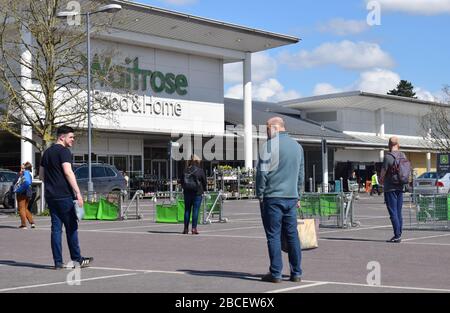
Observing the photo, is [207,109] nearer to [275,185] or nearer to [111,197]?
[111,197]

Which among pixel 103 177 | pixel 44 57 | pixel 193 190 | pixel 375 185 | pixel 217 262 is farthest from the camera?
pixel 375 185

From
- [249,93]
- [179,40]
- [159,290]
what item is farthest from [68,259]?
[249,93]

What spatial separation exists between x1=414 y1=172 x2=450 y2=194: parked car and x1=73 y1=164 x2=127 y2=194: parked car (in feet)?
43.1

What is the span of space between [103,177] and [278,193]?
23.7 metres

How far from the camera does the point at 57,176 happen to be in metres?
10.5

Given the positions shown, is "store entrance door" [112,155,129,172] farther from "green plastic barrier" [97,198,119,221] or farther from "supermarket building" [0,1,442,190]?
"green plastic barrier" [97,198,119,221]

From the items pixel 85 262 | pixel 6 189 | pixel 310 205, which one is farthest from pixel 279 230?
pixel 6 189

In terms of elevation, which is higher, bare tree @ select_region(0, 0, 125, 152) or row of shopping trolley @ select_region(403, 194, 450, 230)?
bare tree @ select_region(0, 0, 125, 152)

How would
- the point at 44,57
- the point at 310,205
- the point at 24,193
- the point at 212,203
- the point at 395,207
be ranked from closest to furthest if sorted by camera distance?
the point at 395,207, the point at 24,193, the point at 310,205, the point at 212,203, the point at 44,57

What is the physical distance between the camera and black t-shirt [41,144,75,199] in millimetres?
10469

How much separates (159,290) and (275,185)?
6.07ft

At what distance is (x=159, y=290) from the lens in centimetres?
847

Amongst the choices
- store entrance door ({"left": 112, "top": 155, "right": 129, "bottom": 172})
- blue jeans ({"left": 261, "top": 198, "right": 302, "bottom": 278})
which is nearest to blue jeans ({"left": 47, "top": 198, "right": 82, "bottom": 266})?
blue jeans ({"left": 261, "top": 198, "right": 302, "bottom": 278})

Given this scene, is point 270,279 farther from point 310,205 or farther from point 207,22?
point 207,22
